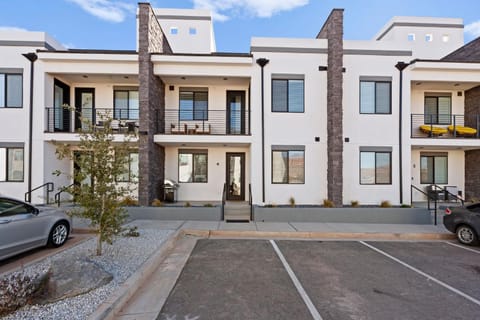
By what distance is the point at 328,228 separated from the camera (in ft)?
31.0

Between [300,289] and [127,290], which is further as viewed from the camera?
[300,289]

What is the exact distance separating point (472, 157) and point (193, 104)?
1521 cm

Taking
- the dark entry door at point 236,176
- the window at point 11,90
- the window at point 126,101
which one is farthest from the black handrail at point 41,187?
the dark entry door at point 236,176

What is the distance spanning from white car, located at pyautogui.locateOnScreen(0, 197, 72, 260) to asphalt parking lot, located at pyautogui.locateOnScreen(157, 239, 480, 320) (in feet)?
12.1

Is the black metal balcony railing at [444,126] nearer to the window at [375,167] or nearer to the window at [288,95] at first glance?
the window at [375,167]

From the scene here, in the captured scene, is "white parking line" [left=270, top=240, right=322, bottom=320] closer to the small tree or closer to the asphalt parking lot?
the asphalt parking lot

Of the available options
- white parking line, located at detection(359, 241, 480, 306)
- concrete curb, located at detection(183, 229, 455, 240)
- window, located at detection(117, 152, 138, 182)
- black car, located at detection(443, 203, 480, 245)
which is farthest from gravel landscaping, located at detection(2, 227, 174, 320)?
black car, located at detection(443, 203, 480, 245)

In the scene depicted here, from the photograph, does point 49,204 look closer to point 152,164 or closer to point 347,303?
point 152,164

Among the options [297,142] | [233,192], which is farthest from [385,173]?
[233,192]

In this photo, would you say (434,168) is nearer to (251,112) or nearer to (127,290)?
(251,112)

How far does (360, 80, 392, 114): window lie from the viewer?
40.4 ft

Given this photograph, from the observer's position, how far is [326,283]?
5055 mm

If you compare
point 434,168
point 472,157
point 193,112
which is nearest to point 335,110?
point 193,112

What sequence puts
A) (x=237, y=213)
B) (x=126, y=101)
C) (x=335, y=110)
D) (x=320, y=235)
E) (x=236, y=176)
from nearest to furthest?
1. (x=320, y=235)
2. (x=237, y=213)
3. (x=335, y=110)
4. (x=126, y=101)
5. (x=236, y=176)
